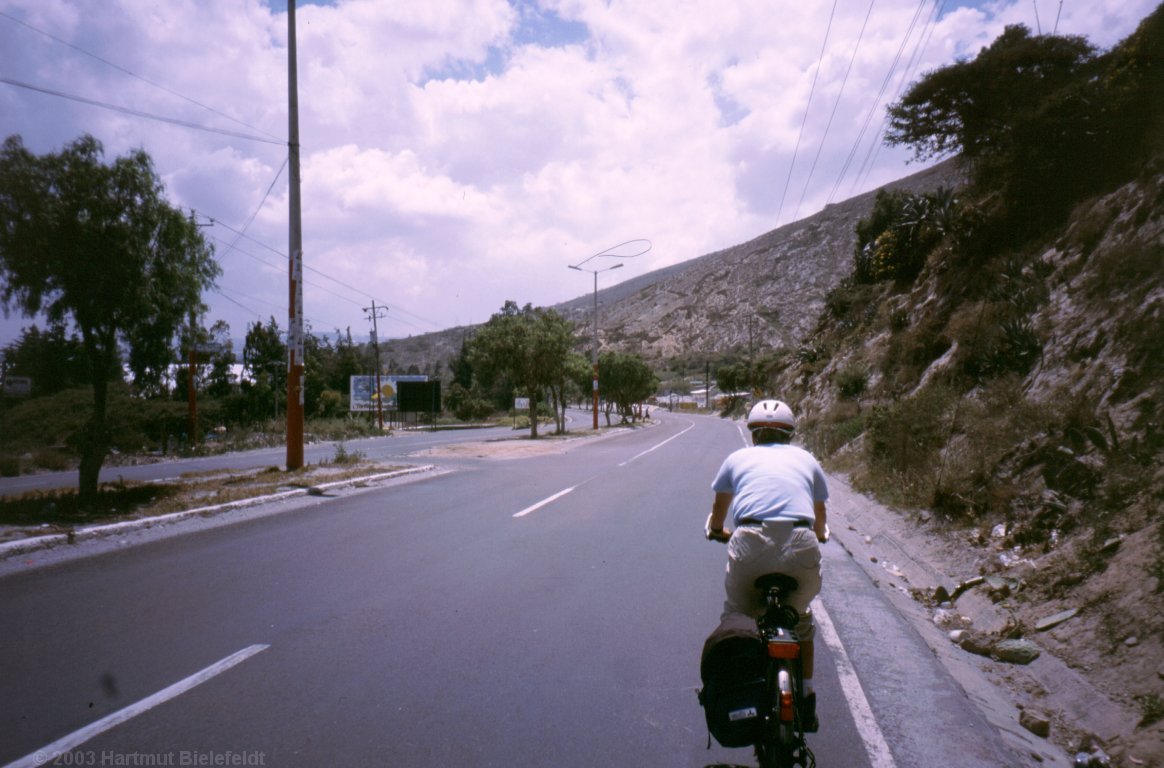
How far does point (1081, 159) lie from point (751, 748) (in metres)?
18.1

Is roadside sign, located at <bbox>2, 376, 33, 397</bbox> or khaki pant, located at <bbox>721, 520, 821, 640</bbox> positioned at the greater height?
roadside sign, located at <bbox>2, 376, 33, 397</bbox>

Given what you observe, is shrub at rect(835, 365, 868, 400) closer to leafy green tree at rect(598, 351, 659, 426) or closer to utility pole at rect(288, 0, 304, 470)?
utility pole at rect(288, 0, 304, 470)

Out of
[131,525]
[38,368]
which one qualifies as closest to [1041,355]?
[131,525]

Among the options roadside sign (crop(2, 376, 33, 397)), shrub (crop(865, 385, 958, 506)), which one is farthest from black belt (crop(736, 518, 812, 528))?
roadside sign (crop(2, 376, 33, 397))

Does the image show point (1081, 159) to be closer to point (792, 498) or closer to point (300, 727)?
point (792, 498)

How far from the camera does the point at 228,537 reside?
9.58 m

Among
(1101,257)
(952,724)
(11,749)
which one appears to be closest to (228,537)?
(11,749)

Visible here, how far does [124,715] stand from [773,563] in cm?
380

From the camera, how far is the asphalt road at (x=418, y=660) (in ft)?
12.5

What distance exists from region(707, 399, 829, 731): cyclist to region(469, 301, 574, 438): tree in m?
36.9

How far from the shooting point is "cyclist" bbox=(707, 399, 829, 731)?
3.66 metres

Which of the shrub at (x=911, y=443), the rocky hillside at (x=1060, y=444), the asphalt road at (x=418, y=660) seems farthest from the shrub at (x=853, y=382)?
the asphalt road at (x=418, y=660)

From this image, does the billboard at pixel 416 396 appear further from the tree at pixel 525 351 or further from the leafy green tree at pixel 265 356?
the tree at pixel 525 351

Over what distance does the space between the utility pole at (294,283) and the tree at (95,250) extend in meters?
3.10
